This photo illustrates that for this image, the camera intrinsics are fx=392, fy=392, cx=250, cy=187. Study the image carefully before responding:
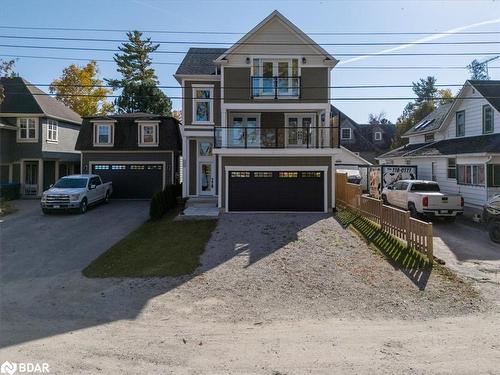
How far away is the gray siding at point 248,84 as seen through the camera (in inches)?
785

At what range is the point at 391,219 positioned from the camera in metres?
13.9

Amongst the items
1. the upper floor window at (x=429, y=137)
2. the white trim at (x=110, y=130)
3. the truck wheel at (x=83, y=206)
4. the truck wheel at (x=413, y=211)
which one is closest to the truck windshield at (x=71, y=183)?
the truck wheel at (x=83, y=206)

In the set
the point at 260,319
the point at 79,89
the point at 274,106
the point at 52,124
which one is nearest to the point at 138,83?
the point at 79,89

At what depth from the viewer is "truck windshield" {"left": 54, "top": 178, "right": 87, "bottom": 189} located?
20.9m

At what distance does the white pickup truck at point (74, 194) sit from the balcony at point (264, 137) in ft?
25.5

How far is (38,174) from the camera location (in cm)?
2716

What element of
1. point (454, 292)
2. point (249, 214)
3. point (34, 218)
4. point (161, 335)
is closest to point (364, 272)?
point (454, 292)

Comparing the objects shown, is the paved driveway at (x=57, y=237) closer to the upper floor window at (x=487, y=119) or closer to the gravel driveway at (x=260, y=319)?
the gravel driveway at (x=260, y=319)

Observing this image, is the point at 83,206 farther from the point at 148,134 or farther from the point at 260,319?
the point at 260,319

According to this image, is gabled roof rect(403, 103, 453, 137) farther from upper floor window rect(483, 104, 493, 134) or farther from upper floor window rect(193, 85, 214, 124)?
upper floor window rect(193, 85, 214, 124)

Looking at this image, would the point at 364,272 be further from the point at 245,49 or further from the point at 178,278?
the point at 245,49

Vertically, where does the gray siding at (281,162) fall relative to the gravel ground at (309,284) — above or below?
above

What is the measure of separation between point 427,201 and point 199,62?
14934 mm

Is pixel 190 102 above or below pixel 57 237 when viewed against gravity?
above
